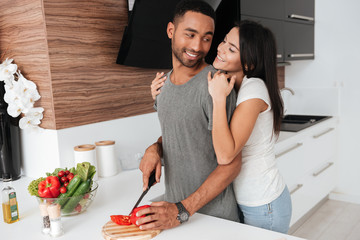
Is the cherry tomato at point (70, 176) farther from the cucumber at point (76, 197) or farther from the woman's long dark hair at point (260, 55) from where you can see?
the woman's long dark hair at point (260, 55)

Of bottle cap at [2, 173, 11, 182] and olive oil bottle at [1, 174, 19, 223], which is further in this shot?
bottle cap at [2, 173, 11, 182]

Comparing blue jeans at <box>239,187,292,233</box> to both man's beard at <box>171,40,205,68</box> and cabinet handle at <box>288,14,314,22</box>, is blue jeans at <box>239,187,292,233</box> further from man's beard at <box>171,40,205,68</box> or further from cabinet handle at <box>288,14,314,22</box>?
cabinet handle at <box>288,14,314,22</box>

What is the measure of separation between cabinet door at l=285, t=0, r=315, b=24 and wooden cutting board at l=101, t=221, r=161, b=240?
2.31m

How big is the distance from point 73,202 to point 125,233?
27 centimetres

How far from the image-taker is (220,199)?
1.29 meters

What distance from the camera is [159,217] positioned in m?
1.09

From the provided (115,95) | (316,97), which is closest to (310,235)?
(316,97)

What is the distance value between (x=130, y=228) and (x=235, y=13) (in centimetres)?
159

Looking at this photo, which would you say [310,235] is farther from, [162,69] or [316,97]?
[162,69]

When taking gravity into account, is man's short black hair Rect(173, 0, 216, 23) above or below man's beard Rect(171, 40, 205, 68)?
above

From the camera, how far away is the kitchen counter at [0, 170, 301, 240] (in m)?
1.09

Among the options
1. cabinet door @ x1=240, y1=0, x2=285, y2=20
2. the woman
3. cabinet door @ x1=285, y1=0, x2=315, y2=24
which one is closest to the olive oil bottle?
→ the woman

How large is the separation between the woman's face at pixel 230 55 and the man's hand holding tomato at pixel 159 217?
562 mm

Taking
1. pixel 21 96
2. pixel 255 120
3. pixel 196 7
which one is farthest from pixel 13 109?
pixel 255 120
